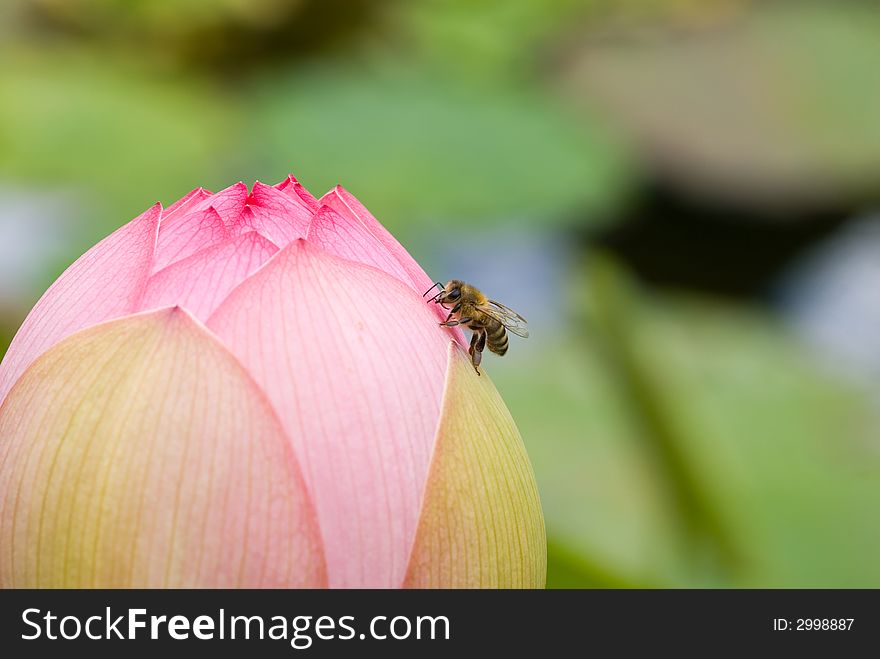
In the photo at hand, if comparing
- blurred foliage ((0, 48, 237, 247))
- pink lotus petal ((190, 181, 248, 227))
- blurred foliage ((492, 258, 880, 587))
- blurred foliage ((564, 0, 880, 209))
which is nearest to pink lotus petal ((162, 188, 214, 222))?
pink lotus petal ((190, 181, 248, 227))

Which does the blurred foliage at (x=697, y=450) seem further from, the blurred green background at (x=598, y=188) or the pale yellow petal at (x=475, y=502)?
the pale yellow petal at (x=475, y=502)

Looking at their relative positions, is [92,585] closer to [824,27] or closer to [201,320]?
[201,320]

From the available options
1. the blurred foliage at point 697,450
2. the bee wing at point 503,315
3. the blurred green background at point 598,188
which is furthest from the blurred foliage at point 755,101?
the bee wing at point 503,315

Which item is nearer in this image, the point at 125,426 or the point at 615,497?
the point at 125,426

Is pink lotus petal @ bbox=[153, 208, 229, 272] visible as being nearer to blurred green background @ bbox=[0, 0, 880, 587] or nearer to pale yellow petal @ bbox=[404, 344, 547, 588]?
pale yellow petal @ bbox=[404, 344, 547, 588]

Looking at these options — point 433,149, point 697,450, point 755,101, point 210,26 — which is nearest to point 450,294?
point 697,450

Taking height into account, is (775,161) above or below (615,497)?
above
